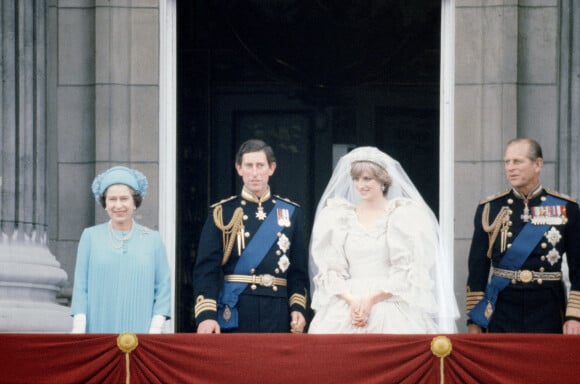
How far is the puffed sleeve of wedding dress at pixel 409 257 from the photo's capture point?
938 centimetres

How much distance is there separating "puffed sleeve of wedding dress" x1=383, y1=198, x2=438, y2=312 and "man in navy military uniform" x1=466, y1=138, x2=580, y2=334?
54 cm

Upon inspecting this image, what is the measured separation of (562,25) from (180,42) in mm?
3357

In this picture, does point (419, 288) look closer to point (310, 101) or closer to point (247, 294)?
point (247, 294)

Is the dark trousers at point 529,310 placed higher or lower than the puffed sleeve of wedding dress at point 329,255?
lower

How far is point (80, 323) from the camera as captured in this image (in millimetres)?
9453

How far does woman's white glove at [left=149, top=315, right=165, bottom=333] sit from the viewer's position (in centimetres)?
943

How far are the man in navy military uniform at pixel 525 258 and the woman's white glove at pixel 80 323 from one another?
8.29 feet

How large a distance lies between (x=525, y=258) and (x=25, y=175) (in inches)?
154

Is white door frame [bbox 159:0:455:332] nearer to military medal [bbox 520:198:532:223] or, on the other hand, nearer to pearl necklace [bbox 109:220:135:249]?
military medal [bbox 520:198:532:223]

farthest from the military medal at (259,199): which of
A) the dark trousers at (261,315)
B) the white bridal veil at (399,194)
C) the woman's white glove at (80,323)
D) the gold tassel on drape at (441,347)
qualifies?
the gold tassel on drape at (441,347)

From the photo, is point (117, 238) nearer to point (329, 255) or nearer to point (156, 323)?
point (156, 323)

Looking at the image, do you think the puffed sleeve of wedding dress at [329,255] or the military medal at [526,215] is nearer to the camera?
the puffed sleeve of wedding dress at [329,255]

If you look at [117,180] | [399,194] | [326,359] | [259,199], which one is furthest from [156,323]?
[399,194]

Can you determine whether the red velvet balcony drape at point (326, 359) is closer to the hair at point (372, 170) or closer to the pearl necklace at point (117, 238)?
the pearl necklace at point (117, 238)
